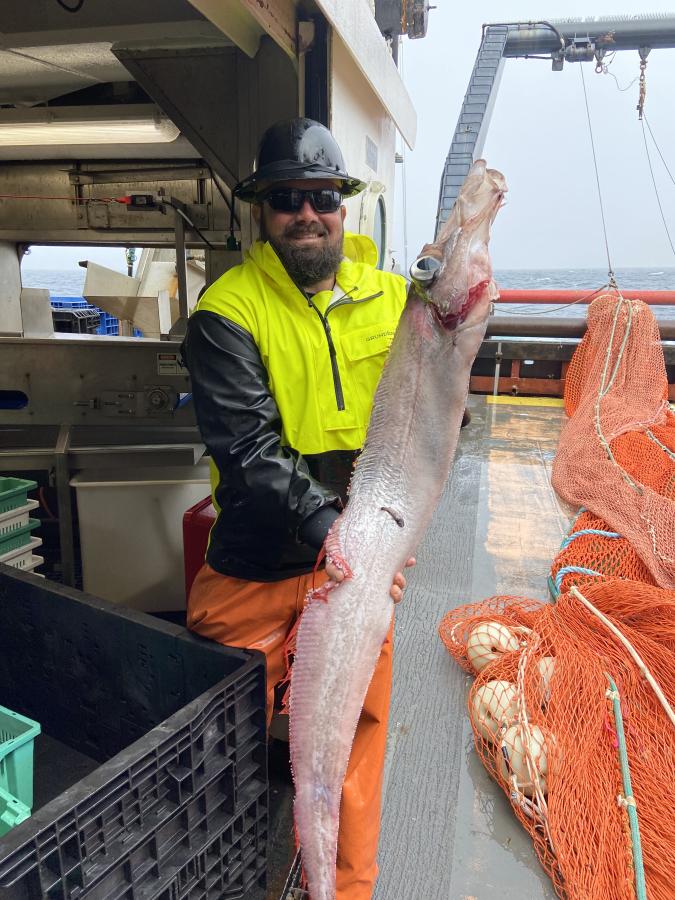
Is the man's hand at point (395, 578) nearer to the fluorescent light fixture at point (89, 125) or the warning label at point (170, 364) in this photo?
the warning label at point (170, 364)

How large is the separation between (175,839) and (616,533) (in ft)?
9.59

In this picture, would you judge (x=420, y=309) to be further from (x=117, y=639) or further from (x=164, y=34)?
(x=164, y=34)

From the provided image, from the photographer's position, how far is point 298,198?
2.17m

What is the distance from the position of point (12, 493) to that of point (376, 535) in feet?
9.00

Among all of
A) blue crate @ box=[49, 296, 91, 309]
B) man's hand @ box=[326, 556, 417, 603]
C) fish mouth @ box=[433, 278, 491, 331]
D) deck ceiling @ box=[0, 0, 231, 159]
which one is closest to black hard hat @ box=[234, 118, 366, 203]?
fish mouth @ box=[433, 278, 491, 331]

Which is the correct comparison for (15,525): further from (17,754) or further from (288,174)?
(288,174)

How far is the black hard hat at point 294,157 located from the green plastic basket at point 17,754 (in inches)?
75.3

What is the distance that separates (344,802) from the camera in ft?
6.31

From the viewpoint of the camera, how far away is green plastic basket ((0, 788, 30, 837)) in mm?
1649

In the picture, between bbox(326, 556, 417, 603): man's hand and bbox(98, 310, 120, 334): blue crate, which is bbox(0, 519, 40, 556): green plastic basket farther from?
bbox(98, 310, 120, 334): blue crate

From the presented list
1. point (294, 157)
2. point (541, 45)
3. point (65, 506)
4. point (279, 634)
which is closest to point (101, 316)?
point (65, 506)

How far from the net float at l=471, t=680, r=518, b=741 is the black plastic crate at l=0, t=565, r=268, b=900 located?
91 cm

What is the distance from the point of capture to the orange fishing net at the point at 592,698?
1.92 m

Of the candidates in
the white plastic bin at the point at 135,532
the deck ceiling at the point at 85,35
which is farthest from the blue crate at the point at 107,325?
the white plastic bin at the point at 135,532
